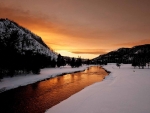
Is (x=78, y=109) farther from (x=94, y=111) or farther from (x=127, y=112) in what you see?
(x=127, y=112)

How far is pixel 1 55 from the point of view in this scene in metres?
36.6

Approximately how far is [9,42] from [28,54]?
11732 mm

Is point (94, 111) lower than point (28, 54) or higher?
lower

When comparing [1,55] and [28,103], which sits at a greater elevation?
[1,55]

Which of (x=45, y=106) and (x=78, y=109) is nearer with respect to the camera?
(x=78, y=109)

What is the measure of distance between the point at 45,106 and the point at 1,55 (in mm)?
23235

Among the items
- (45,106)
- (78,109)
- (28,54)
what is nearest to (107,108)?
(78,109)

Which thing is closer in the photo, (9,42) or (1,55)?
(1,55)

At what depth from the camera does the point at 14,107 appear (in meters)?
18.2

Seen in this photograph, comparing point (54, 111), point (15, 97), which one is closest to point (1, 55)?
point (15, 97)

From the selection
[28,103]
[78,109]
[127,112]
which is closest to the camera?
[127,112]

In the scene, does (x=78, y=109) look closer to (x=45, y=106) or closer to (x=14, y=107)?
(x=45, y=106)

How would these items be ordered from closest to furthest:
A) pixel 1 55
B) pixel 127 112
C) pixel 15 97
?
pixel 127 112 → pixel 15 97 → pixel 1 55

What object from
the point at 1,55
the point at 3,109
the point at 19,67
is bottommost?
the point at 3,109
